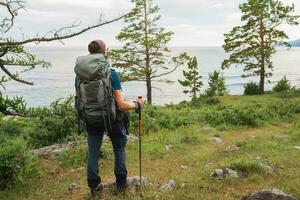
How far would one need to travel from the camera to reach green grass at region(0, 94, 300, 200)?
7.30m

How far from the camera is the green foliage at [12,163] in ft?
27.1

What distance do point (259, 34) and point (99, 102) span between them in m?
36.8

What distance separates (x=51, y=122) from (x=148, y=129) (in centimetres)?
449

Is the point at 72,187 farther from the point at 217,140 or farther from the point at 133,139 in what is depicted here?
the point at 217,140

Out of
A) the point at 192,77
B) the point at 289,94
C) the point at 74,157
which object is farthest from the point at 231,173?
the point at 192,77

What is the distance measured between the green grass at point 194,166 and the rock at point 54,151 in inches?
13.3

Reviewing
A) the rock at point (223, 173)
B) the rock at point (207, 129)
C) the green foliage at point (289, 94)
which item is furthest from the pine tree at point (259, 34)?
the rock at point (223, 173)

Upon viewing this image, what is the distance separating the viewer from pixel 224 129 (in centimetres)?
1605

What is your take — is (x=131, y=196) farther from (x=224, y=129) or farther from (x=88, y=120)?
(x=224, y=129)

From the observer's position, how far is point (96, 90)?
611 centimetres

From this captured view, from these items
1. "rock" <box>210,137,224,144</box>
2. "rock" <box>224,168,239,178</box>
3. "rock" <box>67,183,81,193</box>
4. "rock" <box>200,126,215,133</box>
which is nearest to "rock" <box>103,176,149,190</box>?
"rock" <box>67,183,81,193</box>

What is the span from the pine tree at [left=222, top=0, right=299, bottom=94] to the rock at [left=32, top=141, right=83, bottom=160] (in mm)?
30447

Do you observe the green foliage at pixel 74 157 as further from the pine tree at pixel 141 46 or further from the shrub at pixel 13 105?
the pine tree at pixel 141 46

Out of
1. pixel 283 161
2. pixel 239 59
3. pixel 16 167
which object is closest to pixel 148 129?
pixel 283 161
